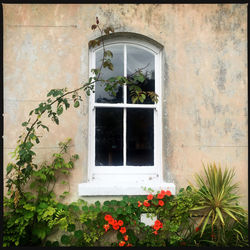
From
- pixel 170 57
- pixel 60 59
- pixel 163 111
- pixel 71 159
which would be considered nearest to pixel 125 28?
pixel 170 57

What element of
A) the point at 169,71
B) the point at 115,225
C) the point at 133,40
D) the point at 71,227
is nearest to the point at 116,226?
the point at 115,225

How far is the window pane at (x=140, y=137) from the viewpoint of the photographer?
3.61 m

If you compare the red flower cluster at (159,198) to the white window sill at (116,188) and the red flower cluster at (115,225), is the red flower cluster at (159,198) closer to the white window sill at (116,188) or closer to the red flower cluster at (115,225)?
the white window sill at (116,188)

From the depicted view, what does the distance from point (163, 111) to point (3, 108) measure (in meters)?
2.25

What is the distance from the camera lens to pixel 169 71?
349cm

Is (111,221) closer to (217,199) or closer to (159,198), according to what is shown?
(159,198)

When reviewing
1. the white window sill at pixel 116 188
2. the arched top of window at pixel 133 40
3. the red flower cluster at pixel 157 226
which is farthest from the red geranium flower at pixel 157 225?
the arched top of window at pixel 133 40

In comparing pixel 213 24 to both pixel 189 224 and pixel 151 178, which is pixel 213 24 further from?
pixel 189 224

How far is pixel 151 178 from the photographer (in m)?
3.53

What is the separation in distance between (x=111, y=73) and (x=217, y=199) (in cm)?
235

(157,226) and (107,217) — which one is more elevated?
(107,217)

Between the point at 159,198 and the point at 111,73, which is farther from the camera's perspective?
the point at 111,73

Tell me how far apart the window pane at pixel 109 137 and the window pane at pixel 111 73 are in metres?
0.15

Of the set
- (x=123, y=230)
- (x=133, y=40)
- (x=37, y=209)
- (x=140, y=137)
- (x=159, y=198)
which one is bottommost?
(x=123, y=230)
